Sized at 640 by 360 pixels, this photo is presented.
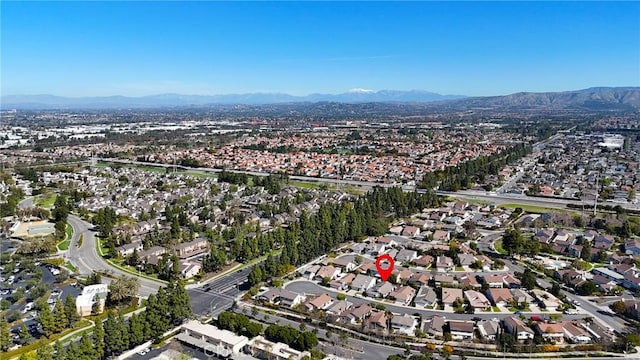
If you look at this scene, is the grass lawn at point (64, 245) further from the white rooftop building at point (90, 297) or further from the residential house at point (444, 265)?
the residential house at point (444, 265)

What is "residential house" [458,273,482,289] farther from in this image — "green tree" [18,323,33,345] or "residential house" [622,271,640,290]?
"green tree" [18,323,33,345]

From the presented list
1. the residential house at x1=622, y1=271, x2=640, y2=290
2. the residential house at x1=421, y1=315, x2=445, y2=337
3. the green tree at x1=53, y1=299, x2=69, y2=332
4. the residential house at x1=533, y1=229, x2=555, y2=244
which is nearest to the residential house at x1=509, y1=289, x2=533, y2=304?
the residential house at x1=421, y1=315, x2=445, y2=337

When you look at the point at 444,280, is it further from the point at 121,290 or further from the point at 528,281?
the point at 121,290

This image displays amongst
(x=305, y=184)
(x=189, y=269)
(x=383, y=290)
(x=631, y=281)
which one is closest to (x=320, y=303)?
(x=383, y=290)

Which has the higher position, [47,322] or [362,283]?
[47,322]

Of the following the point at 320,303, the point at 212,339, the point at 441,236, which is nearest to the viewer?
the point at 212,339

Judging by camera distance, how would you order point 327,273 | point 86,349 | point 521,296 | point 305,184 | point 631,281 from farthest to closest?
point 305,184, point 327,273, point 631,281, point 521,296, point 86,349
